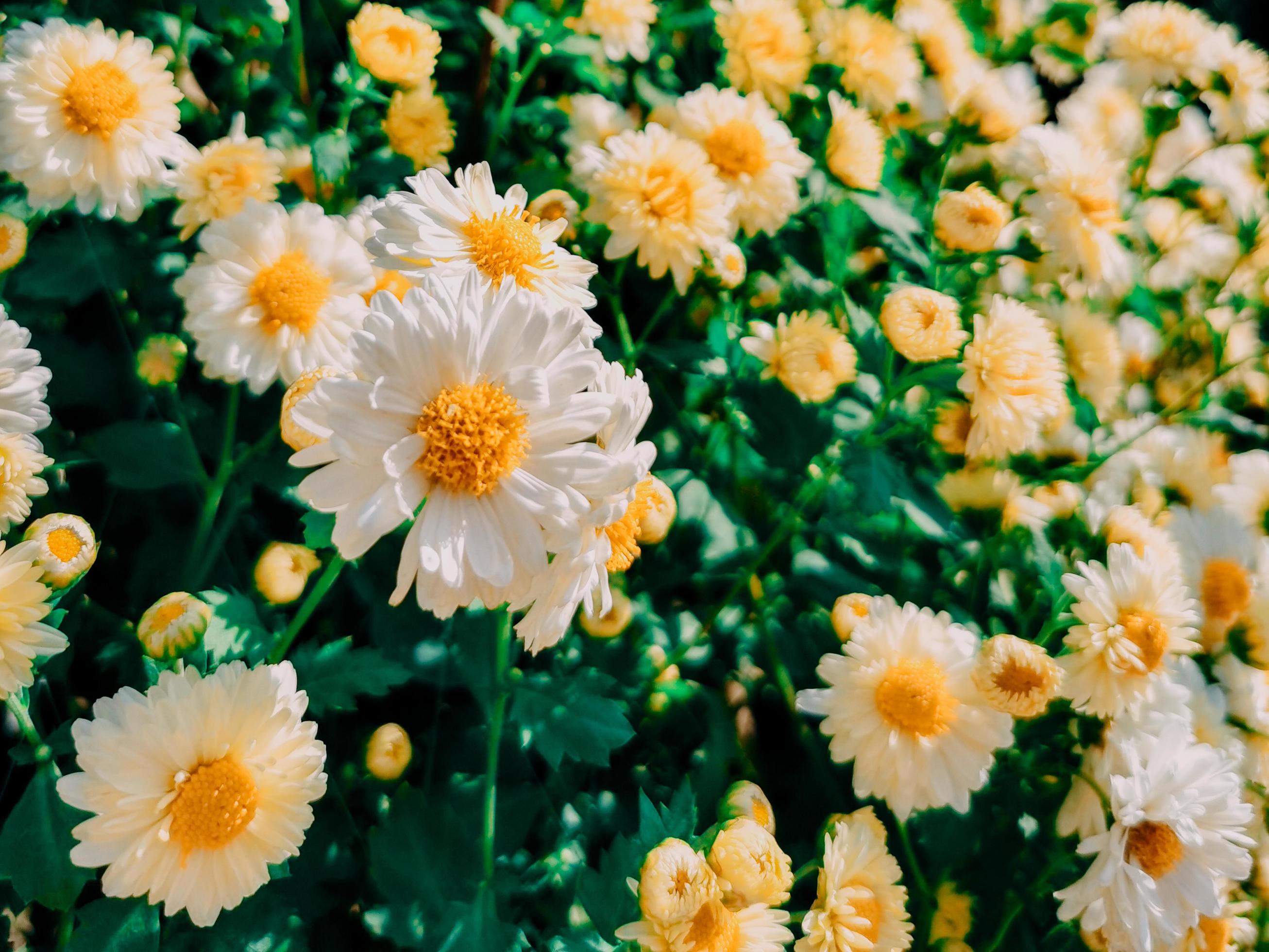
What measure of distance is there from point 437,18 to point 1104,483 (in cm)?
141

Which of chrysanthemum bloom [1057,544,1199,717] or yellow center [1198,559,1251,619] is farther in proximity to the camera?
yellow center [1198,559,1251,619]

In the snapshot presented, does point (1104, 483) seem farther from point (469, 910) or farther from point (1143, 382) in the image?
point (469, 910)

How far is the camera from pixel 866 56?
61.6 inches

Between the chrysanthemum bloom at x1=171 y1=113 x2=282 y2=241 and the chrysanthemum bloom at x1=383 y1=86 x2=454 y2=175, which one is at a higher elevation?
the chrysanthemum bloom at x1=383 y1=86 x2=454 y2=175

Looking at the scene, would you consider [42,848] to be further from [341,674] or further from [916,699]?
[916,699]

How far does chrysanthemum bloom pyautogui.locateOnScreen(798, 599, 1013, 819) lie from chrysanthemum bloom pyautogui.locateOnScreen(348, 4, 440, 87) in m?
1.03

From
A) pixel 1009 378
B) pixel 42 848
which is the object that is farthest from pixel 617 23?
pixel 42 848

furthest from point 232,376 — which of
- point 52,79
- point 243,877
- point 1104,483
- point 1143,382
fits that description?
point 1143,382

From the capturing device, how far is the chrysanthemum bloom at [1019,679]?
109cm

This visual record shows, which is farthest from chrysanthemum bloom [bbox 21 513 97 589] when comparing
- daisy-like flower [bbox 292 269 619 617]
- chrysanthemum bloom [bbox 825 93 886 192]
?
chrysanthemum bloom [bbox 825 93 886 192]

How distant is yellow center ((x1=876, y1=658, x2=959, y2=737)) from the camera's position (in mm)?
1183

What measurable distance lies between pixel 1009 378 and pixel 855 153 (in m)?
0.46

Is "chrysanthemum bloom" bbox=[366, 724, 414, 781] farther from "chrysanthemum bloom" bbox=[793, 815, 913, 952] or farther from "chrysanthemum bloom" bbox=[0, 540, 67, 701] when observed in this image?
"chrysanthemum bloom" bbox=[793, 815, 913, 952]

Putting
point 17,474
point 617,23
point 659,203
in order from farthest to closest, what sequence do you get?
1. point 617,23
2. point 659,203
3. point 17,474
